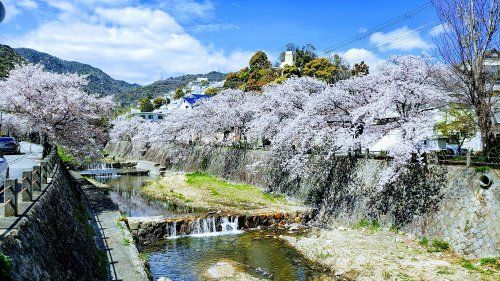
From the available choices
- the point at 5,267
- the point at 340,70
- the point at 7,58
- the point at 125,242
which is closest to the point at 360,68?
the point at 340,70

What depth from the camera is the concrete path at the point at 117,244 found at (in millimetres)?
13250

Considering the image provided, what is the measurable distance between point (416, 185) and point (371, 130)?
450 cm

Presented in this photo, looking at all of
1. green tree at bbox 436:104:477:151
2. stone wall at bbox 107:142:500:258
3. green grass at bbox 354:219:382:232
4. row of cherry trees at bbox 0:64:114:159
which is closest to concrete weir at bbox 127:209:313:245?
stone wall at bbox 107:142:500:258

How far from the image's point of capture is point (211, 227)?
2483cm

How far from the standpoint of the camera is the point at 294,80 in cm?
3572

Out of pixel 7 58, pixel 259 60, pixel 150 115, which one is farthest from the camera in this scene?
pixel 7 58

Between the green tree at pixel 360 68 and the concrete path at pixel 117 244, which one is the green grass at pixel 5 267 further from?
the green tree at pixel 360 68

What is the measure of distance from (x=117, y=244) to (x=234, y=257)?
20.4ft

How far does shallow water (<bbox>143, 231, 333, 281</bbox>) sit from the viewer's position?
17.4 meters

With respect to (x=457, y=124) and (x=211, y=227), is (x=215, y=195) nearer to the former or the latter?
(x=211, y=227)

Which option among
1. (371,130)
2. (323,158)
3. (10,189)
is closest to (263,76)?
(323,158)

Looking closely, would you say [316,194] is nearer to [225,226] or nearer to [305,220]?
[305,220]

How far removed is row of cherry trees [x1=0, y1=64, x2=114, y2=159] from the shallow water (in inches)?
461

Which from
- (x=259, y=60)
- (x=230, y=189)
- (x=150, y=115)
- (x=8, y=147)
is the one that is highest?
(x=259, y=60)
